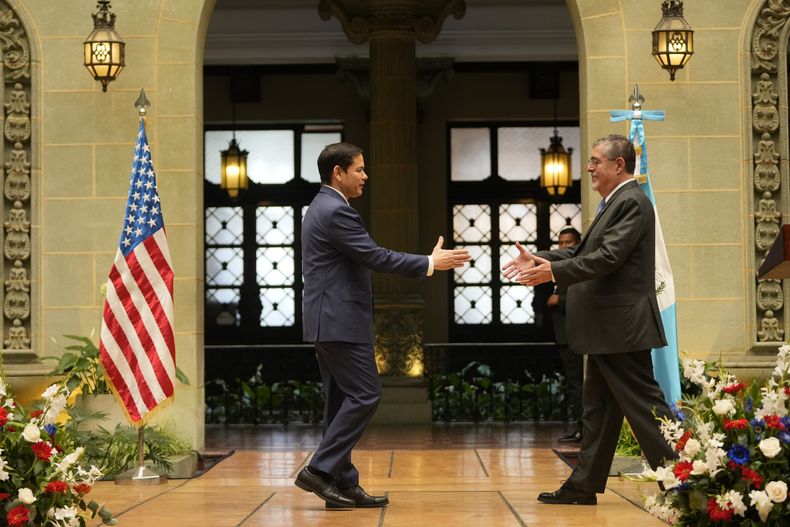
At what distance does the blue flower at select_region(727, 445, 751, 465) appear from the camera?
526 cm

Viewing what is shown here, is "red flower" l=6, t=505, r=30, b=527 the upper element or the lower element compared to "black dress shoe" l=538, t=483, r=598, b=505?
upper

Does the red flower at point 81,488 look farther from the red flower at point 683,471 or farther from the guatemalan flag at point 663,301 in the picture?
the guatemalan flag at point 663,301

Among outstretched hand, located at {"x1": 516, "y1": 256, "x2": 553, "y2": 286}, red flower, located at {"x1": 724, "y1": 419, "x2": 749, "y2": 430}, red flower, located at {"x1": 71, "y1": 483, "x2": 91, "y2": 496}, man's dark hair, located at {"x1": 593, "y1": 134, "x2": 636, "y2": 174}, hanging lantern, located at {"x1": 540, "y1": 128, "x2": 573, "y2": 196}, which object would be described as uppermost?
hanging lantern, located at {"x1": 540, "y1": 128, "x2": 573, "y2": 196}

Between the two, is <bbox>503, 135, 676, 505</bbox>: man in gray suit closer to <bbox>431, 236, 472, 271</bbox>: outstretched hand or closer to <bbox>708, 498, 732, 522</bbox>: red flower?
<bbox>431, 236, 472, 271</bbox>: outstretched hand

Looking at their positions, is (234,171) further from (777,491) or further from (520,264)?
(777,491)

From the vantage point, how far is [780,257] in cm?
523

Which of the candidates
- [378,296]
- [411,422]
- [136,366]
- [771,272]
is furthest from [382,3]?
[771,272]

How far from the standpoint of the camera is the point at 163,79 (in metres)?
10.1

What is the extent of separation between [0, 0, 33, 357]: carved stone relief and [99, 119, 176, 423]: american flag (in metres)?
1.34

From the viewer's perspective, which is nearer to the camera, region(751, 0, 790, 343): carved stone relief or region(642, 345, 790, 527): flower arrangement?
region(642, 345, 790, 527): flower arrangement

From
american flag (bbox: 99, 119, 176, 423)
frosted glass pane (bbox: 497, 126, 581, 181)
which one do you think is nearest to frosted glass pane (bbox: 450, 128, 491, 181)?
frosted glass pane (bbox: 497, 126, 581, 181)

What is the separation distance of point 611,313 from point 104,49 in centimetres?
483

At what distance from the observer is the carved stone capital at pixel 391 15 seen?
14.8 meters

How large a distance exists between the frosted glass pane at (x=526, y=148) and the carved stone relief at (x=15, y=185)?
9464 mm
